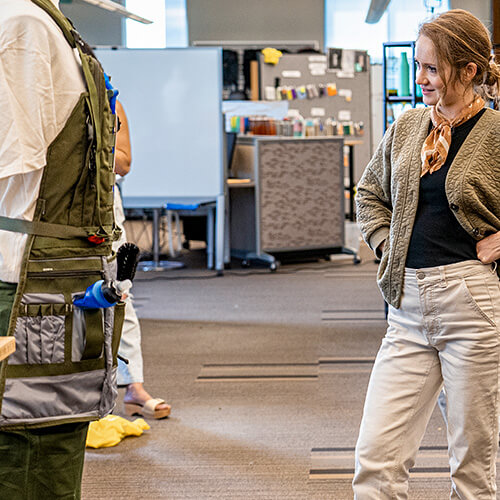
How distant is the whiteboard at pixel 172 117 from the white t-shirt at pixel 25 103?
569 centimetres

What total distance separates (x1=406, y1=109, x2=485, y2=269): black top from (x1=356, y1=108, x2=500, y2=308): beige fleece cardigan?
0.05ft

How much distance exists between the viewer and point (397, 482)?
176cm

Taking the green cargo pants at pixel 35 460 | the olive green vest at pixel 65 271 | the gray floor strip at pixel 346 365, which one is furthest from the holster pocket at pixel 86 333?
the gray floor strip at pixel 346 365

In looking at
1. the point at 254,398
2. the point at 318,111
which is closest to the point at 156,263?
the point at 318,111

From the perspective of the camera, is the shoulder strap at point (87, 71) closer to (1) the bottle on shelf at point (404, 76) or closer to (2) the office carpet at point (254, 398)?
(2) the office carpet at point (254, 398)

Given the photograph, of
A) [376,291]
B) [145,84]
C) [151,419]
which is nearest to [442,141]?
[151,419]

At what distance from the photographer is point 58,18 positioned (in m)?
1.54

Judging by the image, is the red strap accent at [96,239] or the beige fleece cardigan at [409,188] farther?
the beige fleece cardigan at [409,188]

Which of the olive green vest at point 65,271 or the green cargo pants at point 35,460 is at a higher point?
the olive green vest at point 65,271

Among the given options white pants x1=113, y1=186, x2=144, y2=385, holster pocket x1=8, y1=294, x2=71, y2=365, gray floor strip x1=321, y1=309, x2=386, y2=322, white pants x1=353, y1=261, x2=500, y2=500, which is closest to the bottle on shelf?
gray floor strip x1=321, y1=309, x2=386, y2=322

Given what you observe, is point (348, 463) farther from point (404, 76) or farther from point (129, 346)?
point (404, 76)

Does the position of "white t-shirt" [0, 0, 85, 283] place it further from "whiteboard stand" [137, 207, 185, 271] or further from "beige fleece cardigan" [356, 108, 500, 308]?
"whiteboard stand" [137, 207, 185, 271]

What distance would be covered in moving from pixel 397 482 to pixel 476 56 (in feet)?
2.99

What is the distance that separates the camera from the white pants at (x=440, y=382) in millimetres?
1728
